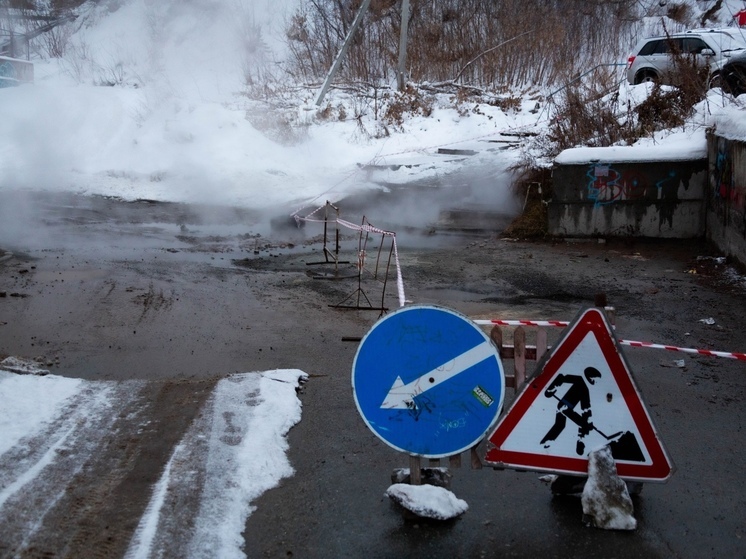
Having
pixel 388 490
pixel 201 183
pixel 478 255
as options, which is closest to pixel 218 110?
pixel 201 183

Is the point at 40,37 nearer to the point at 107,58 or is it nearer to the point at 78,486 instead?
the point at 107,58

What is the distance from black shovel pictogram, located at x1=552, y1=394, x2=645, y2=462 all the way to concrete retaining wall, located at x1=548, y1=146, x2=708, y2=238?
10.4 metres

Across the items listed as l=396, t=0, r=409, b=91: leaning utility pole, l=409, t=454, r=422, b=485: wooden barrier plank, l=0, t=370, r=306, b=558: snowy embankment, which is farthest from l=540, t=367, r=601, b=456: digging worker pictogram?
l=396, t=0, r=409, b=91: leaning utility pole

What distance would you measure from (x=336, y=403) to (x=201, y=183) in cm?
1447

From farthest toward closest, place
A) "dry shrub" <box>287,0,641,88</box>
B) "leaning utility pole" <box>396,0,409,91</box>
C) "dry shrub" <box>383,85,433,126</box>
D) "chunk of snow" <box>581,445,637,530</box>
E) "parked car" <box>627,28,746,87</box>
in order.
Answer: "dry shrub" <box>287,0,641,88</box>
"leaning utility pole" <box>396,0,409,91</box>
"dry shrub" <box>383,85,433,126</box>
"parked car" <box>627,28,746,87</box>
"chunk of snow" <box>581,445,637,530</box>

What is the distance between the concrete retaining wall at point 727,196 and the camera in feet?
35.5

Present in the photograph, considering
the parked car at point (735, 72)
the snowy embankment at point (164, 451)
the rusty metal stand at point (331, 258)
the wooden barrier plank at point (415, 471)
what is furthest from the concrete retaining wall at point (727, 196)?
the wooden barrier plank at point (415, 471)

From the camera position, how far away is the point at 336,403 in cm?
588

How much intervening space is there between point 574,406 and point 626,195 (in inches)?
414

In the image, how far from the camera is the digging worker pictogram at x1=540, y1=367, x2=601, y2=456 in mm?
3951

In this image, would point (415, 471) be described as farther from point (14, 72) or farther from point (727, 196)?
point (14, 72)

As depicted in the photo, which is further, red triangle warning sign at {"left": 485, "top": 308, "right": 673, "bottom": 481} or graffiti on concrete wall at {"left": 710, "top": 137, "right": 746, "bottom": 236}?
graffiti on concrete wall at {"left": 710, "top": 137, "right": 746, "bottom": 236}

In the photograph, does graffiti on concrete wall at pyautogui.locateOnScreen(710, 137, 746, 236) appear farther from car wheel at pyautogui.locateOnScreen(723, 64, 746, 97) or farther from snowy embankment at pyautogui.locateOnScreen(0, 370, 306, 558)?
snowy embankment at pyautogui.locateOnScreen(0, 370, 306, 558)

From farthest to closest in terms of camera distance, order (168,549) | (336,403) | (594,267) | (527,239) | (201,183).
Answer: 1. (201,183)
2. (527,239)
3. (594,267)
4. (336,403)
5. (168,549)
